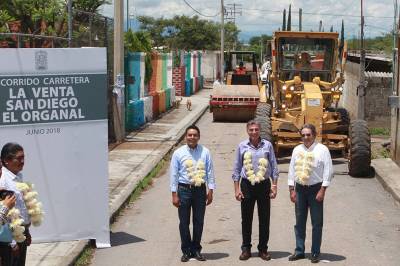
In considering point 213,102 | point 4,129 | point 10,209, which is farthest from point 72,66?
point 213,102

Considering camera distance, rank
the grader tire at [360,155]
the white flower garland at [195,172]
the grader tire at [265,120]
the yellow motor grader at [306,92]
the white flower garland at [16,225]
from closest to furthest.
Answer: the white flower garland at [16,225] → the white flower garland at [195,172] → the grader tire at [360,155] → the grader tire at [265,120] → the yellow motor grader at [306,92]

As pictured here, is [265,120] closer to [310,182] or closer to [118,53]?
[118,53]

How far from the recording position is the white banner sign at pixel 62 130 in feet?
27.4

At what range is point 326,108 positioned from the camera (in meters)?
17.2

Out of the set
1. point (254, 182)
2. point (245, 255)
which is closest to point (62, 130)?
point (254, 182)

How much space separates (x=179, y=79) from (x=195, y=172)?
3216 cm

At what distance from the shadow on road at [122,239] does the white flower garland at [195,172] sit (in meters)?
1.86

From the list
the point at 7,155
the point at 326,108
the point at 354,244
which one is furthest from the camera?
the point at 326,108

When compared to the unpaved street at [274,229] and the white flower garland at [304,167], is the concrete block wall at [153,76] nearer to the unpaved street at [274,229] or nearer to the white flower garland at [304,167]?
the unpaved street at [274,229]

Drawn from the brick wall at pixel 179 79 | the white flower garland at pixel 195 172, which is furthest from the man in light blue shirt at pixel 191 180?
the brick wall at pixel 179 79

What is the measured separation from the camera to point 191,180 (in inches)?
324

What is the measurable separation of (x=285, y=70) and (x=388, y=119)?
6.70 metres

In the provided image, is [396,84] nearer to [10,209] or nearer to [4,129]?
[4,129]

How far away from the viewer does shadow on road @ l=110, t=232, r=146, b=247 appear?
31.3 ft
